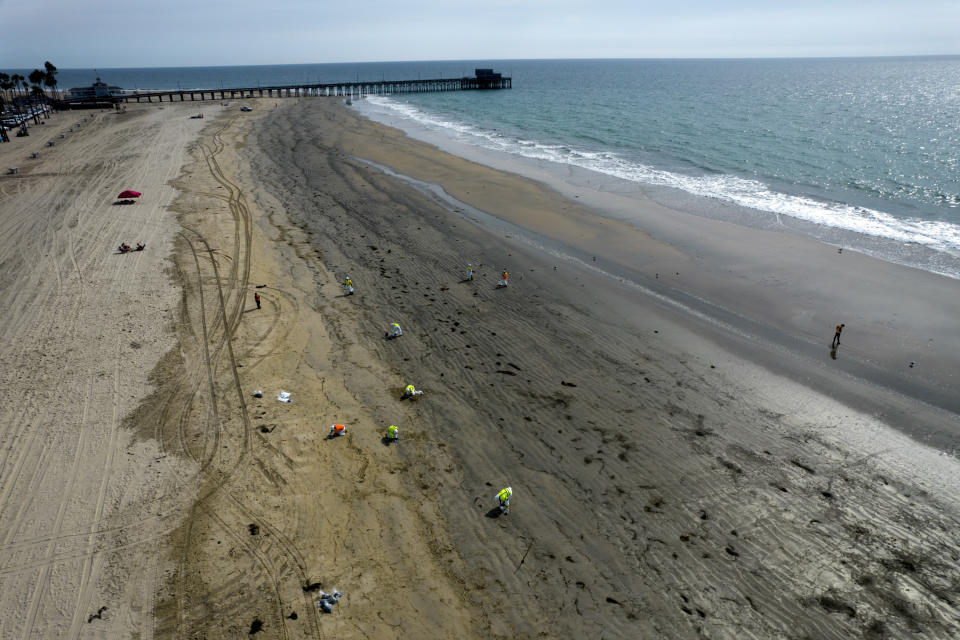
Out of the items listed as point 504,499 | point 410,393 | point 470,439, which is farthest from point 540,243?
point 504,499

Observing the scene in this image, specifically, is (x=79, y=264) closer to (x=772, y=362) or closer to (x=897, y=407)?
(x=772, y=362)

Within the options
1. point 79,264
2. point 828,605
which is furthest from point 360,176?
point 828,605

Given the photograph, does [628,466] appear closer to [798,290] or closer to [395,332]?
[395,332]

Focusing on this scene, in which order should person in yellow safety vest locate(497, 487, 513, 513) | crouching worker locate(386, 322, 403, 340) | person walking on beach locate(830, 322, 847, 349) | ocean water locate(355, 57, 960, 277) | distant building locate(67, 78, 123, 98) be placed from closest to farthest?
1. person in yellow safety vest locate(497, 487, 513, 513)
2. person walking on beach locate(830, 322, 847, 349)
3. crouching worker locate(386, 322, 403, 340)
4. ocean water locate(355, 57, 960, 277)
5. distant building locate(67, 78, 123, 98)

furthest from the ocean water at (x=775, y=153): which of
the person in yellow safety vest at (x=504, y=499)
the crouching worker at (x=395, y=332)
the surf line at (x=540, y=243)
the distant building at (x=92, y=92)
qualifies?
the distant building at (x=92, y=92)

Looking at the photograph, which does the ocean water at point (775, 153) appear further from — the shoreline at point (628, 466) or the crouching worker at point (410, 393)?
the crouching worker at point (410, 393)

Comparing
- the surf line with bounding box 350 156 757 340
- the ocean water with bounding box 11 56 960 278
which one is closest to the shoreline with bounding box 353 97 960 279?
the ocean water with bounding box 11 56 960 278

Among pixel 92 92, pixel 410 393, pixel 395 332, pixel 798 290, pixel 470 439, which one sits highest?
pixel 92 92

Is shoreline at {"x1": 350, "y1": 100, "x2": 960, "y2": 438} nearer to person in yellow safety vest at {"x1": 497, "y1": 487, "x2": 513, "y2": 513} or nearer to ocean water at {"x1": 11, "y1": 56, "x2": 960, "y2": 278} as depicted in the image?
ocean water at {"x1": 11, "y1": 56, "x2": 960, "y2": 278}
